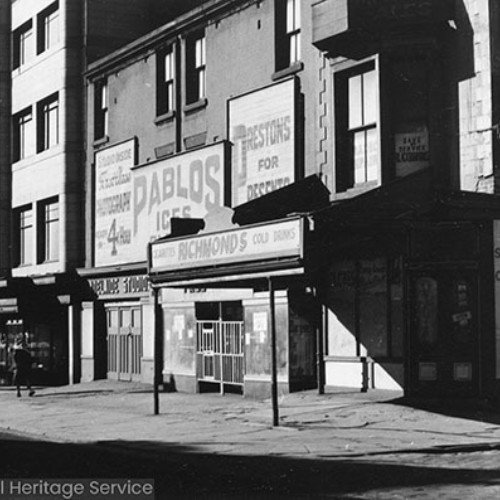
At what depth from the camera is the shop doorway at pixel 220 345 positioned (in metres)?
25.3

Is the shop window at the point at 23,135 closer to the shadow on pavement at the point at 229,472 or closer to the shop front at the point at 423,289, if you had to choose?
the shop front at the point at 423,289

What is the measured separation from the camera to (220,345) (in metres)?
26.0

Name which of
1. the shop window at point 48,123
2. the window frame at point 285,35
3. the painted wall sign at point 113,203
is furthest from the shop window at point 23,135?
the window frame at point 285,35

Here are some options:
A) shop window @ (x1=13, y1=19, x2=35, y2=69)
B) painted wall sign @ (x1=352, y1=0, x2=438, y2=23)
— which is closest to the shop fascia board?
shop window @ (x1=13, y1=19, x2=35, y2=69)

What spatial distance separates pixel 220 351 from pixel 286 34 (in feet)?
27.5

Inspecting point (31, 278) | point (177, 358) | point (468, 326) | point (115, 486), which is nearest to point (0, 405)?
Answer: point (177, 358)

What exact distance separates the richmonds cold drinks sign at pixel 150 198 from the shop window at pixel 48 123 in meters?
3.94

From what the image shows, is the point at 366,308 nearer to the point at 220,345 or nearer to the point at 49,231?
the point at 220,345

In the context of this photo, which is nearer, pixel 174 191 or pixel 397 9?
pixel 397 9

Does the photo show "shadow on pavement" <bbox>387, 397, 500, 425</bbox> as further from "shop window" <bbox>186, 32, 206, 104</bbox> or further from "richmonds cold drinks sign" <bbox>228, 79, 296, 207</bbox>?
"shop window" <bbox>186, 32, 206, 104</bbox>

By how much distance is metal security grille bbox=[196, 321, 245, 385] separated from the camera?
82.9ft

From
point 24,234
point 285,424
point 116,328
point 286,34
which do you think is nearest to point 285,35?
point 286,34

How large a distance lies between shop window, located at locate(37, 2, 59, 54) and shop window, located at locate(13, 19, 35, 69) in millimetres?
743

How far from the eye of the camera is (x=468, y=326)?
65.0 ft
